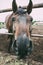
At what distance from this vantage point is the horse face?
2188 mm

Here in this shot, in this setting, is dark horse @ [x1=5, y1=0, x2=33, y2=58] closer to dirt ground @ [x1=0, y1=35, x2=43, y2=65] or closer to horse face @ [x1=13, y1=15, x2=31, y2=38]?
horse face @ [x1=13, y1=15, x2=31, y2=38]

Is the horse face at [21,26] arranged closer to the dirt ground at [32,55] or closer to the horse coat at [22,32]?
the horse coat at [22,32]

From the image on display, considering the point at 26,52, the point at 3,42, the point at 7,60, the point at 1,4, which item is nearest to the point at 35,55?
the point at 7,60

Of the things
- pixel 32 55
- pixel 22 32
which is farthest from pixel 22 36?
pixel 32 55

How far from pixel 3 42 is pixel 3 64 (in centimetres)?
122

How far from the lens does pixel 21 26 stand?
7.30 feet

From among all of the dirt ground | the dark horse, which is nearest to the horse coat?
the dark horse

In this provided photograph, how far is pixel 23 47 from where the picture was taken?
87.0 inches

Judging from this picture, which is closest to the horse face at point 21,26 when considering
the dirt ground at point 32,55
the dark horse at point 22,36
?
the dark horse at point 22,36

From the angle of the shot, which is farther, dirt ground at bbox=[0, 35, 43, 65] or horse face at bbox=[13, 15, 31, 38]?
dirt ground at bbox=[0, 35, 43, 65]

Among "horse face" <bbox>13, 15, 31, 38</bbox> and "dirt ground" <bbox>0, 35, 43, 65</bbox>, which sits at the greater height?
"horse face" <bbox>13, 15, 31, 38</bbox>

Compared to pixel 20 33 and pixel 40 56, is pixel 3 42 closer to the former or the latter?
pixel 40 56

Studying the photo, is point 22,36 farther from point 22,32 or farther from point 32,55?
point 32,55

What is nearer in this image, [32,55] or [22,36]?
[22,36]
